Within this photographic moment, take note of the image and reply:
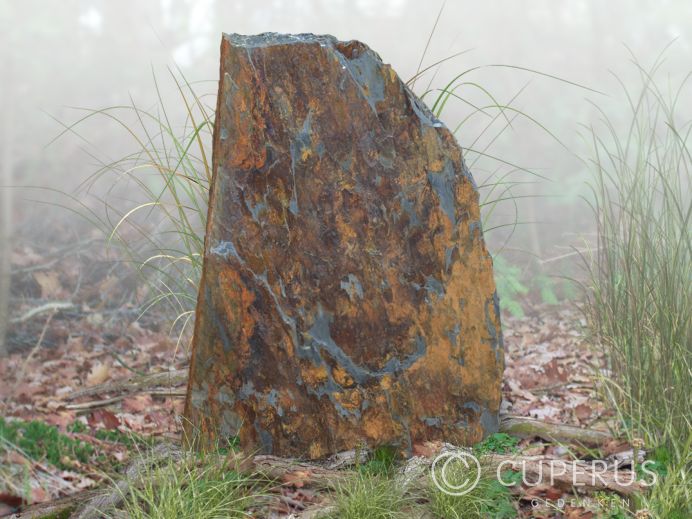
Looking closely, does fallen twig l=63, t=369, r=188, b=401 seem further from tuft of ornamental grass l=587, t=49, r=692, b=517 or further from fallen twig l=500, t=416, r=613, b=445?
tuft of ornamental grass l=587, t=49, r=692, b=517

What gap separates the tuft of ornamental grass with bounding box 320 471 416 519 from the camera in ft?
8.04

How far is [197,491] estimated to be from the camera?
99.7 inches

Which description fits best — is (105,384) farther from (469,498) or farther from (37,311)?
(469,498)

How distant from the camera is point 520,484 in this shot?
8.73 ft

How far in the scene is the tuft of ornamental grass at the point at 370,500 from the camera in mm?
2449

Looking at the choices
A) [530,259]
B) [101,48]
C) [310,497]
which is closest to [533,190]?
[530,259]

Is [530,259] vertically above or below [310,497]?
above

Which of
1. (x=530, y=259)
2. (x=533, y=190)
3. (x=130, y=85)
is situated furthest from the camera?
(x=130, y=85)

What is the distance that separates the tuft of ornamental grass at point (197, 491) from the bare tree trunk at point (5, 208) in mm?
1740

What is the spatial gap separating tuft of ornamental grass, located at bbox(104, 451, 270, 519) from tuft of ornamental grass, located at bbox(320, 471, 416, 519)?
0.26 m

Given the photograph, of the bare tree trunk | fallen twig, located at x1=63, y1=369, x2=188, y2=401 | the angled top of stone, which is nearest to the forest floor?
fallen twig, located at x1=63, y1=369, x2=188, y2=401

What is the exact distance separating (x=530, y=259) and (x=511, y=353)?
220 cm

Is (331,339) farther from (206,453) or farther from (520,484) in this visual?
(520,484)

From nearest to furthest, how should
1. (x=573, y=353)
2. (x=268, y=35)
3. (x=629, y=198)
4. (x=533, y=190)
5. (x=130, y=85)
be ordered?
(x=268, y=35)
(x=629, y=198)
(x=573, y=353)
(x=533, y=190)
(x=130, y=85)
